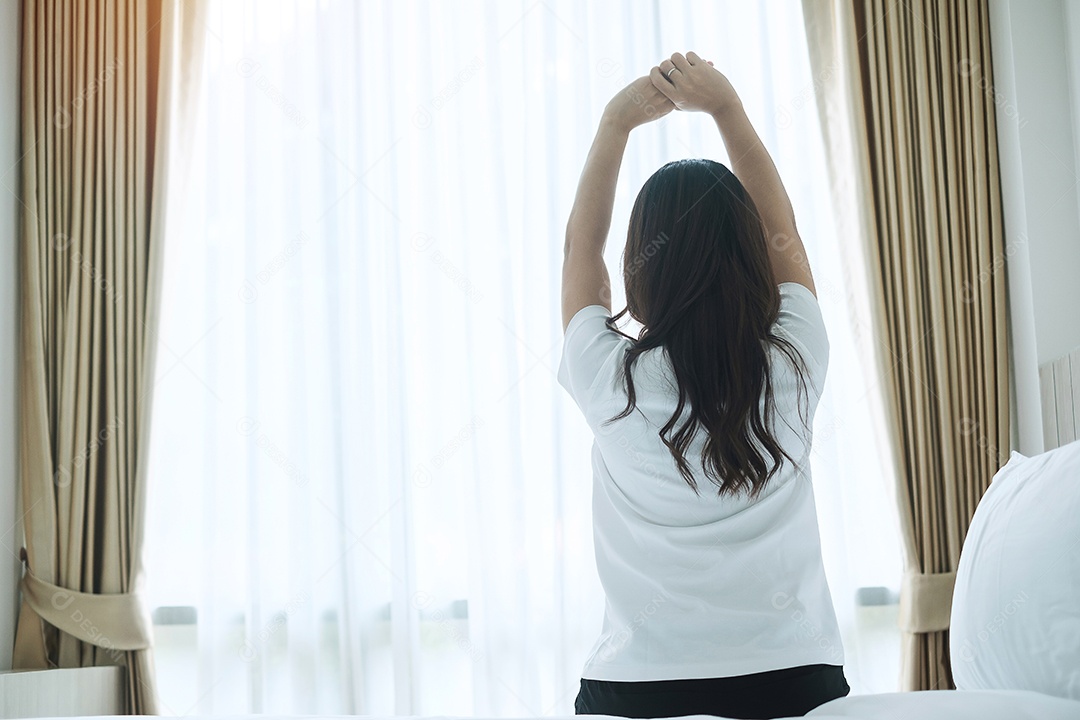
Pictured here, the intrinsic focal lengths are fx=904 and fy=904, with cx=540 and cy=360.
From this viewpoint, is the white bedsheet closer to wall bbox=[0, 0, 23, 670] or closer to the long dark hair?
the long dark hair

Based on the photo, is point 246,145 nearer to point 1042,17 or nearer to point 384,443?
point 384,443

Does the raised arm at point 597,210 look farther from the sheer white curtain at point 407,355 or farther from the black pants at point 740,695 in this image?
the sheer white curtain at point 407,355

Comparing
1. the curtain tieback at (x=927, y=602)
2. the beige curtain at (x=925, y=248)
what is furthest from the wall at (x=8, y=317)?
the curtain tieback at (x=927, y=602)

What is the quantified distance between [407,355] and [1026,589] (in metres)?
1.90

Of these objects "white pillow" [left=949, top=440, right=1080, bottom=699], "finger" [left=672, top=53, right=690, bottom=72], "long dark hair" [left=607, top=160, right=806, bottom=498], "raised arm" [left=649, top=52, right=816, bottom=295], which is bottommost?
"white pillow" [left=949, top=440, right=1080, bottom=699]

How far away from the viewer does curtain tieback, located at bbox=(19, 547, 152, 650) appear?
2.45 m

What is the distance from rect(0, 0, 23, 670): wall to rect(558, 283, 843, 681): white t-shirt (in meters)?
2.13

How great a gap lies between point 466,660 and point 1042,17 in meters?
2.31

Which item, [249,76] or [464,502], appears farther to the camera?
[249,76]

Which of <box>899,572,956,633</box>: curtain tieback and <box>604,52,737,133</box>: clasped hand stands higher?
<box>604,52,737,133</box>: clasped hand

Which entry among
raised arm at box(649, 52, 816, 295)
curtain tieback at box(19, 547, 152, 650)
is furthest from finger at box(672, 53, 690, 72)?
curtain tieback at box(19, 547, 152, 650)

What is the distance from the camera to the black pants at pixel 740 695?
3.15ft

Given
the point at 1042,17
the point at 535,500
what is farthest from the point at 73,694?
the point at 1042,17

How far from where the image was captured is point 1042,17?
239cm
